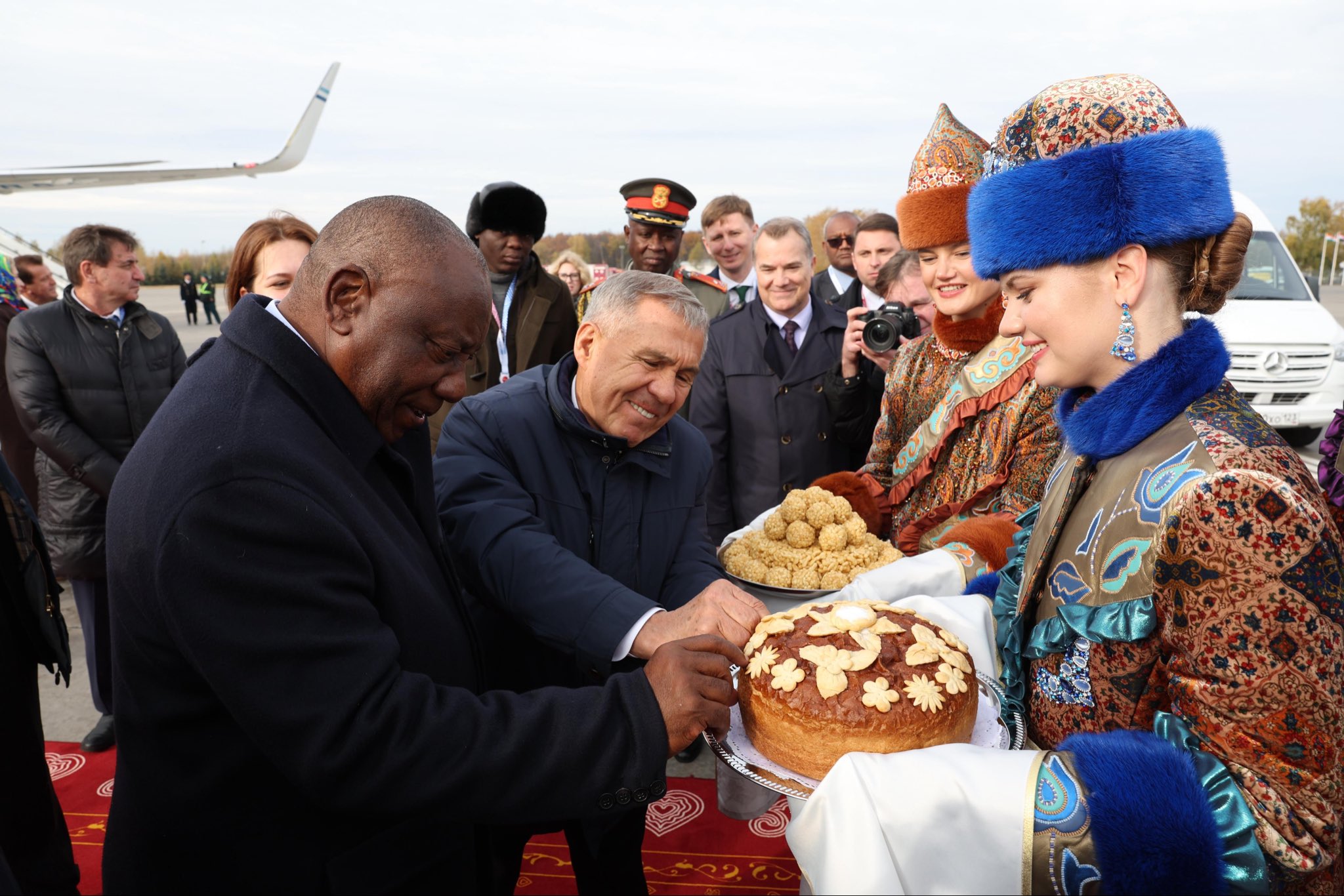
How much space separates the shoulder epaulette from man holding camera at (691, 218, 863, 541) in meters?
1.62

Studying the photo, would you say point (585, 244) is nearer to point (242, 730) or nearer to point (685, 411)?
point (685, 411)

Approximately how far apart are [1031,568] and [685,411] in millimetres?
3601

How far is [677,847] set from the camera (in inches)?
140

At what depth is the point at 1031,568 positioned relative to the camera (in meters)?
1.78

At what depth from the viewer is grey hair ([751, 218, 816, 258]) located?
4.73m

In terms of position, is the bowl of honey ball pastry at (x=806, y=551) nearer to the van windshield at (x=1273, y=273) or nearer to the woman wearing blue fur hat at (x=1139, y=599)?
the woman wearing blue fur hat at (x=1139, y=599)

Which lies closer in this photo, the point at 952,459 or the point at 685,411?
the point at 952,459

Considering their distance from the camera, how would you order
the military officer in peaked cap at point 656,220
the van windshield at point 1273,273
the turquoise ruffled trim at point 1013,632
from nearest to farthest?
1. the turquoise ruffled trim at point 1013,632
2. the military officer in peaked cap at point 656,220
3. the van windshield at point 1273,273

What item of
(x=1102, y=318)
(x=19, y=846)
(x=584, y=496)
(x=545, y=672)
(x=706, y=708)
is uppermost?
(x=1102, y=318)

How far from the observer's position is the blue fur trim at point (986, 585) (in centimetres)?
222

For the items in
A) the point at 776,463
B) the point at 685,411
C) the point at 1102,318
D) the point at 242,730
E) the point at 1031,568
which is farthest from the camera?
the point at 685,411

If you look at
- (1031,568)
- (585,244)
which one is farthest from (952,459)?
(585,244)

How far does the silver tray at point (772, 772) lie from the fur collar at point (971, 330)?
1433 mm

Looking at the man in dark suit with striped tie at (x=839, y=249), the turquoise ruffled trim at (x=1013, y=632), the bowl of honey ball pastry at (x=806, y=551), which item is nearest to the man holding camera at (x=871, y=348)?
the bowl of honey ball pastry at (x=806, y=551)
